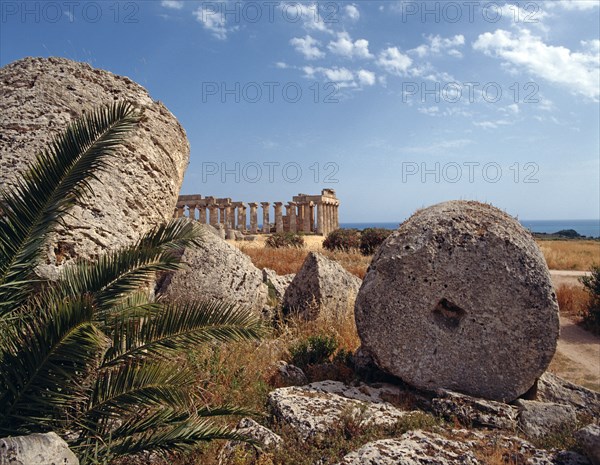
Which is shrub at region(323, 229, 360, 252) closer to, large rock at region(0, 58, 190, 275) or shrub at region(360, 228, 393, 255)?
shrub at region(360, 228, 393, 255)

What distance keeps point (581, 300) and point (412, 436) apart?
9695 millimetres

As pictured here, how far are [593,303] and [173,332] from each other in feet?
35.0

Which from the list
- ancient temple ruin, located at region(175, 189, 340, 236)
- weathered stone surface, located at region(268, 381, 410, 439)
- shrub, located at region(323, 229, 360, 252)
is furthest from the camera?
ancient temple ruin, located at region(175, 189, 340, 236)

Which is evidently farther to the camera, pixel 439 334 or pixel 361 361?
pixel 361 361

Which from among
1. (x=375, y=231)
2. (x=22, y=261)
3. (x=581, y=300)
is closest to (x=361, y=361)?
(x=22, y=261)

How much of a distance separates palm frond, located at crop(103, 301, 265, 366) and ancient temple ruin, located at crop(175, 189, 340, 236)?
127 ft

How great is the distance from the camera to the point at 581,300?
1203cm

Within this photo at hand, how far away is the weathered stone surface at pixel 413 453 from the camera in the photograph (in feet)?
12.5

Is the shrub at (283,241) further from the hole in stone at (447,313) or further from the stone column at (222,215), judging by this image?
the stone column at (222,215)

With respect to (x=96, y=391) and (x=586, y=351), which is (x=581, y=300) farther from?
(x=96, y=391)

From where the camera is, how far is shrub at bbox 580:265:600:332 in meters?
10.5

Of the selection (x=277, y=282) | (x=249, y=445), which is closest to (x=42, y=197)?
(x=249, y=445)

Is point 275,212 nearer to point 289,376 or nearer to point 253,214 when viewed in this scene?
point 253,214

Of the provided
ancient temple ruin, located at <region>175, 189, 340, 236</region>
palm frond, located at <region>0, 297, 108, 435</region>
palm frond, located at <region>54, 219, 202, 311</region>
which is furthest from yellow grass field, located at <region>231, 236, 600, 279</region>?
ancient temple ruin, located at <region>175, 189, 340, 236</region>
